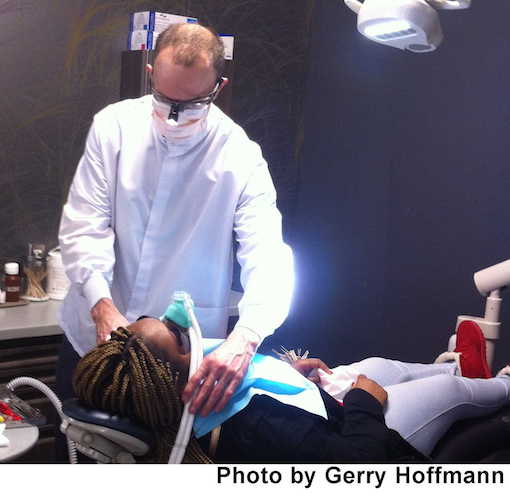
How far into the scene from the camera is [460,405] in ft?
A: 6.53

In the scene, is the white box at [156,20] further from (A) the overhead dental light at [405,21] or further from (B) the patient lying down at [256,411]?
(B) the patient lying down at [256,411]

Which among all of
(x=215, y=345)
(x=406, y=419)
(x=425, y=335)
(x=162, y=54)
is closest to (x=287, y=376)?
(x=215, y=345)

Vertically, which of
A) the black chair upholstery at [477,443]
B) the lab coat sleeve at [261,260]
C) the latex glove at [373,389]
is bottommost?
the black chair upholstery at [477,443]

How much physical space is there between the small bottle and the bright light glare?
5.55 ft

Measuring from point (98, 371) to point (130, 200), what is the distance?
0.53 meters

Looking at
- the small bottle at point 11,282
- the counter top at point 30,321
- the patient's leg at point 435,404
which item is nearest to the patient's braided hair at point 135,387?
the patient's leg at point 435,404

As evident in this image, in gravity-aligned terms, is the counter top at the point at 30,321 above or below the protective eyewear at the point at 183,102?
below

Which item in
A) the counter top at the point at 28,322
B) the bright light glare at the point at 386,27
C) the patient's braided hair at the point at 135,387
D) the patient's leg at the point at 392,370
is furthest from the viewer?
the counter top at the point at 28,322

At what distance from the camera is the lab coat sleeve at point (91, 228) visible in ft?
5.54

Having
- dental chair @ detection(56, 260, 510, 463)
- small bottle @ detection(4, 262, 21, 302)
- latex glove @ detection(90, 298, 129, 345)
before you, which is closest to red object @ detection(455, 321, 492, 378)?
dental chair @ detection(56, 260, 510, 463)

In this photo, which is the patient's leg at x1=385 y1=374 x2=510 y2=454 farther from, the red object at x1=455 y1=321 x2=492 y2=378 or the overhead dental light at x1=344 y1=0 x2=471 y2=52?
the overhead dental light at x1=344 y1=0 x2=471 y2=52

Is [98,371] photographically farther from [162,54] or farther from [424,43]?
[424,43]

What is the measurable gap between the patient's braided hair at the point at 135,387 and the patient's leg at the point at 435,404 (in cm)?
67

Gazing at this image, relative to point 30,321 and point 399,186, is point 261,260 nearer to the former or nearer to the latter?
point 30,321
